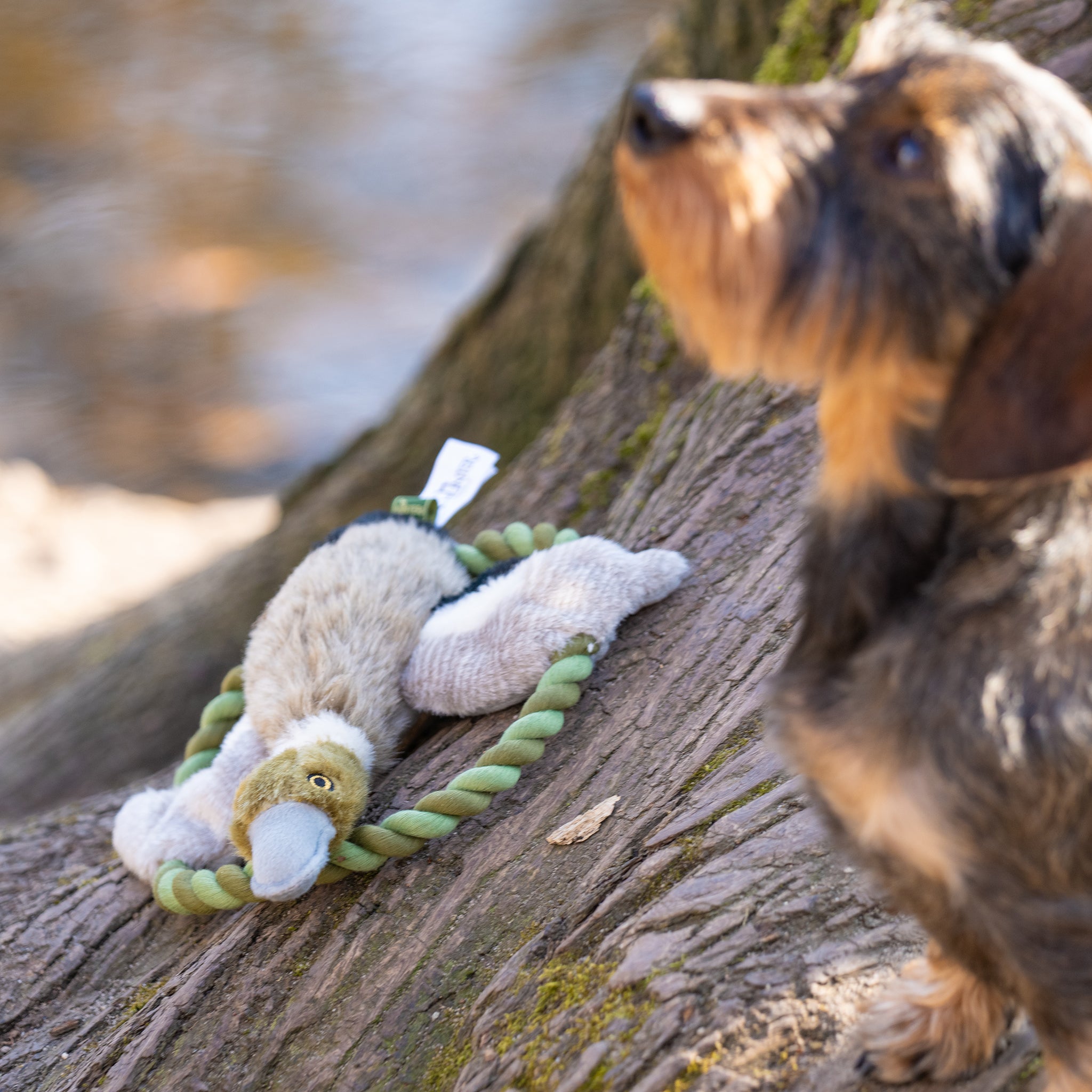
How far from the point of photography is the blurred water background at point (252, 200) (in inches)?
397

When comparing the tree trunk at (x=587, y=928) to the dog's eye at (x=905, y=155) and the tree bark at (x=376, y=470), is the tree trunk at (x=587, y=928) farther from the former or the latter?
the tree bark at (x=376, y=470)

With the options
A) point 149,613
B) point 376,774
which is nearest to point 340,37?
point 149,613

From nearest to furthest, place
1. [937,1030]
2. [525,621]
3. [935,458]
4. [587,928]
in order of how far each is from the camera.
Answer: [935,458] < [937,1030] < [587,928] < [525,621]

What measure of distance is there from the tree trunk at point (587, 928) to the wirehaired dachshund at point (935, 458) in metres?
0.26

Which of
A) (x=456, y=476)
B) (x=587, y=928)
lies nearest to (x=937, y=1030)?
(x=587, y=928)

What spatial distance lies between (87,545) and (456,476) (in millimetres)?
4989

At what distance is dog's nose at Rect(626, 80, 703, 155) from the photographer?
71.7 inches

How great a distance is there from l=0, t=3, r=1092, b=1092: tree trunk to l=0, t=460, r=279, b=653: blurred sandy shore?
3.89 metres

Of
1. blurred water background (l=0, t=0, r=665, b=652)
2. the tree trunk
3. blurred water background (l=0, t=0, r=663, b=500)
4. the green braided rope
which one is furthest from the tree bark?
blurred water background (l=0, t=0, r=663, b=500)

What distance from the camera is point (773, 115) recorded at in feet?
6.16

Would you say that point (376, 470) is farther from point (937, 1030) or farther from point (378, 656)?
point (937, 1030)

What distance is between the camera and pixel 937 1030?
1974 mm

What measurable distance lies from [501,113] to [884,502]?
12208 mm

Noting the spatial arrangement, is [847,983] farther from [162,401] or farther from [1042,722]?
[162,401]
